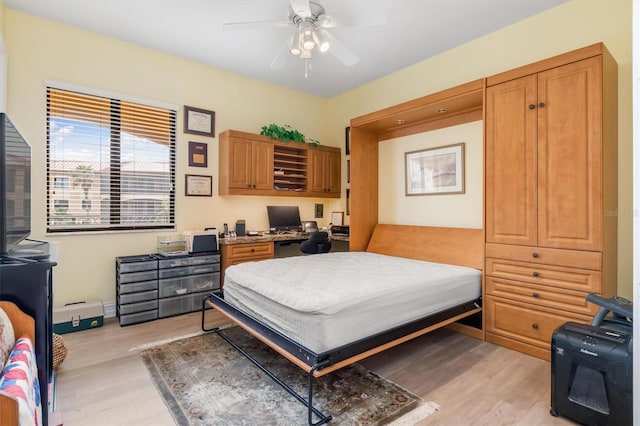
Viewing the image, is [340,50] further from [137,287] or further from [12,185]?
[137,287]

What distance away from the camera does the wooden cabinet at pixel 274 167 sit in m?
4.15

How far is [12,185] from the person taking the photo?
1.46 metres

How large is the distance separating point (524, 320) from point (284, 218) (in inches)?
127

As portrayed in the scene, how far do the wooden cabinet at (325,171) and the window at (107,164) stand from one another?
6.46 ft

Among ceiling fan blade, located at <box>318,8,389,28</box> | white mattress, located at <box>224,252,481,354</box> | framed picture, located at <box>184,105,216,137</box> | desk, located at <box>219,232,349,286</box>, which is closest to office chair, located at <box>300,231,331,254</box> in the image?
desk, located at <box>219,232,349,286</box>

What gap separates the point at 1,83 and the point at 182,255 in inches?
85.1

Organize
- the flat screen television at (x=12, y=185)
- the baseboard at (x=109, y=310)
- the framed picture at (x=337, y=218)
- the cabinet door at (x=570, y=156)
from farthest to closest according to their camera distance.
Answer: the framed picture at (x=337, y=218), the baseboard at (x=109, y=310), the cabinet door at (x=570, y=156), the flat screen television at (x=12, y=185)

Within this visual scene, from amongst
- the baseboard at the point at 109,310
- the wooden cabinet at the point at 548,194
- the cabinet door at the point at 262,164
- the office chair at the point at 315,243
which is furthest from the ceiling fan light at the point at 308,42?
the baseboard at the point at 109,310

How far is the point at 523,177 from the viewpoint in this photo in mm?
2684

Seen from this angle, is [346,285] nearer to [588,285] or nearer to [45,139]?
[588,285]

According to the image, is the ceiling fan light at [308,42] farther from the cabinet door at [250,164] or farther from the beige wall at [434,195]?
the beige wall at [434,195]

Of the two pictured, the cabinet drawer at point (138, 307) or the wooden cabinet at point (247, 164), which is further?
the wooden cabinet at point (247, 164)

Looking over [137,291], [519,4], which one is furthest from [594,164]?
[137,291]

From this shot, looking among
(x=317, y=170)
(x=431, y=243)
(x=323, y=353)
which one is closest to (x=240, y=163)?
(x=317, y=170)
